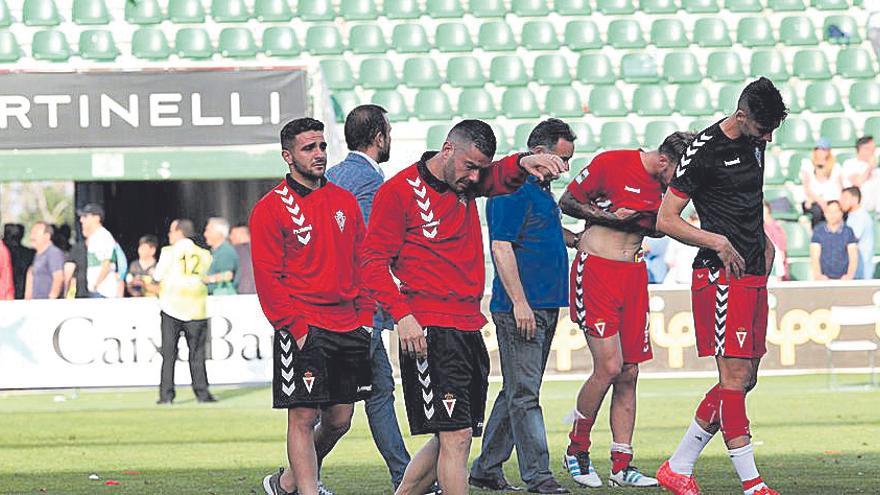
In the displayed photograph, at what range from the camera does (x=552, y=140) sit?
898 centimetres

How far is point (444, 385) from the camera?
22.9 ft

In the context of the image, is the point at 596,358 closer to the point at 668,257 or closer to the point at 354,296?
the point at 354,296

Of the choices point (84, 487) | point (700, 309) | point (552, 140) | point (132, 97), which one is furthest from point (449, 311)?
point (132, 97)

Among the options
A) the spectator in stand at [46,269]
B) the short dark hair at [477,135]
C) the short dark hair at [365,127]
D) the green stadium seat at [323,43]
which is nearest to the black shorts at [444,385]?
the short dark hair at [477,135]

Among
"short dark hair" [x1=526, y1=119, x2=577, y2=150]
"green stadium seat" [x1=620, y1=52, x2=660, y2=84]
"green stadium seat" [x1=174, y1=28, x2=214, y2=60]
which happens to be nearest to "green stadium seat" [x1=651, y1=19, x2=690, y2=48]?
"green stadium seat" [x1=620, y1=52, x2=660, y2=84]

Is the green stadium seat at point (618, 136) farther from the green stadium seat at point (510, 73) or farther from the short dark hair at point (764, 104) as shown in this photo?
the short dark hair at point (764, 104)

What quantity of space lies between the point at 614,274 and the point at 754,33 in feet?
47.9

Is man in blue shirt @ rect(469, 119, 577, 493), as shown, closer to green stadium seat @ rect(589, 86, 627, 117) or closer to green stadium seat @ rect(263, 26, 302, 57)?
green stadium seat @ rect(589, 86, 627, 117)

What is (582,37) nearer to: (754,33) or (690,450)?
(754,33)

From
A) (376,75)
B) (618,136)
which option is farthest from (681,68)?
(376,75)

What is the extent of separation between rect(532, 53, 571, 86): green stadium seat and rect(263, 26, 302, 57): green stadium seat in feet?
11.1

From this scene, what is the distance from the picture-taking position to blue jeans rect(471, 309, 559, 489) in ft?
28.8

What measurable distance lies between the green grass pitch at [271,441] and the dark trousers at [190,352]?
0.22 meters

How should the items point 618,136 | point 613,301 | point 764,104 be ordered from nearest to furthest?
point 764,104 < point 613,301 < point 618,136
